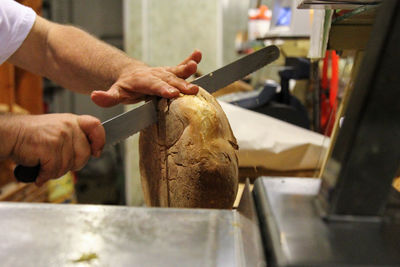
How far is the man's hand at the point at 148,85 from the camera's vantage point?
3.01ft

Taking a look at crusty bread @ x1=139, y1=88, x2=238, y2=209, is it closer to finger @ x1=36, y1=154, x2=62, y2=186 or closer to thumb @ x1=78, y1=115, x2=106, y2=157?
thumb @ x1=78, y1=115, x2=106, y2=157

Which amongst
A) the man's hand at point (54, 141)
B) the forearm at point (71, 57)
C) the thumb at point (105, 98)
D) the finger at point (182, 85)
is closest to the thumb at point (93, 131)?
the man's hand at point (54, 141)

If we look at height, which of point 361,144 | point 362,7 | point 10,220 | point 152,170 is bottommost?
point 152,170

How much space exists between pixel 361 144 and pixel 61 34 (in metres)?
1.32

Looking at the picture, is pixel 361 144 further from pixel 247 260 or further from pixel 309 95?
pixel 309 95

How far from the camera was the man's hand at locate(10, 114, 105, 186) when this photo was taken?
866 millimetres

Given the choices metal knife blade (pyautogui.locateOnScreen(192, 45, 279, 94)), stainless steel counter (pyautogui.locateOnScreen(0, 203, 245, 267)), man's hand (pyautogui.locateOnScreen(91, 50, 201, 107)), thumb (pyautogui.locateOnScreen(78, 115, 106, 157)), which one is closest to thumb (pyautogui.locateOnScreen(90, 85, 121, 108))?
man's hand (pyautogui.locateOnScreen(91, 50, 201, 107))

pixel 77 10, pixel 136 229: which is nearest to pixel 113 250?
pixel 136 229

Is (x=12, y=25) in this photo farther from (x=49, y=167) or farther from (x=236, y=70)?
(x=236, y=70)

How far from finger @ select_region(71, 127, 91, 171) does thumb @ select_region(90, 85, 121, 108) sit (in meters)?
0.14

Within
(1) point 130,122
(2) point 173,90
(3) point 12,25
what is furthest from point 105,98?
(3) point 12,25

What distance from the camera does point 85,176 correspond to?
373 centimetres

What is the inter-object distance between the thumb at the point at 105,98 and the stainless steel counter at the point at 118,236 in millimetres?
530

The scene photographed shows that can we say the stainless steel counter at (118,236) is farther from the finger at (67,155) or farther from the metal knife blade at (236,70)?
the metal knife blade at (236,70)
